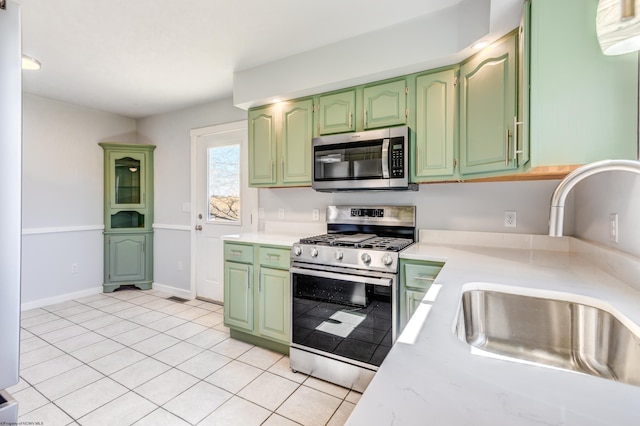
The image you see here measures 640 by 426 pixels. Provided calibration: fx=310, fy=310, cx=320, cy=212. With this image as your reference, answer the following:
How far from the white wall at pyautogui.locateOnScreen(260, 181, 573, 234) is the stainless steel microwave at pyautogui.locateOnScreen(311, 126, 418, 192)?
0.67ft

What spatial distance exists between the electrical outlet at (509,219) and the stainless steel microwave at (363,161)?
64cm

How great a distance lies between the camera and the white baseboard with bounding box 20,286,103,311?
3.39 m

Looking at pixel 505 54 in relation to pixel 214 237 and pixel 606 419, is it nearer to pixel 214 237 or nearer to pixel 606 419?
pixel 606 419

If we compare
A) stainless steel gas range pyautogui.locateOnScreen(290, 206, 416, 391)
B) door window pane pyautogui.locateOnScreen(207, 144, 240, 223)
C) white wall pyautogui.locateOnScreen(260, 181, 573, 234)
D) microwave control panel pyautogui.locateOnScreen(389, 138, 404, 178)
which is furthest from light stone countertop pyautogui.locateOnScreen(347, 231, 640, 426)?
door window pane pyautogui.locateOnScreen(207, 144, 240, 223)

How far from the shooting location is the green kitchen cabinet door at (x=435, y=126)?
6.73ft

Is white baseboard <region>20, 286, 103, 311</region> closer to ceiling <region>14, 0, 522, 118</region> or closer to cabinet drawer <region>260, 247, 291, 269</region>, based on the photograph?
ceiling <region>14, 0, 522, 118</region>

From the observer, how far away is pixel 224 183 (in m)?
3.63

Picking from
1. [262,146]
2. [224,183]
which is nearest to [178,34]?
[262,146]

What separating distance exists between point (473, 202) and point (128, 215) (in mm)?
4289

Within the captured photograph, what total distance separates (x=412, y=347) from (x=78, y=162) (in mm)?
4590

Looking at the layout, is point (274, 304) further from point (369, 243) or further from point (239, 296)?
point (369, 243)

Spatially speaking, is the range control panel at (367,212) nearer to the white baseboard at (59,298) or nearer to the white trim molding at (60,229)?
the white trim molding at (60,229)

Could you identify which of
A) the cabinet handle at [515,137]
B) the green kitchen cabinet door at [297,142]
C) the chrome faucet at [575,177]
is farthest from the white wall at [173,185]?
the chrome faucet at [575,177]

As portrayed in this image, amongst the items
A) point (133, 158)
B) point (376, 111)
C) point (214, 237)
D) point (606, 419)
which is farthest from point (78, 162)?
point (606, 419)
